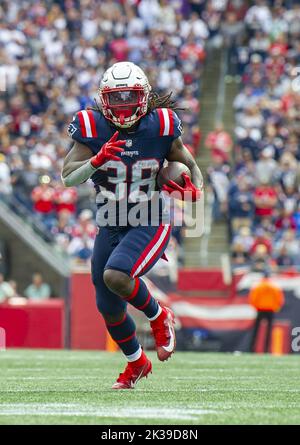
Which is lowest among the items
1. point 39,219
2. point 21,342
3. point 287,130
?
point 21,342

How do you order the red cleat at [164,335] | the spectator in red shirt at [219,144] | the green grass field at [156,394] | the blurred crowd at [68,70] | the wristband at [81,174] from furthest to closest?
the spectator in red shirt at [219,144] < the blurred crowd at [68,70] < the red cleat at [164,335] < the wristband at [81,174] < the green grass field at [156,394]

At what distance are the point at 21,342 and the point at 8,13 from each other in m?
7.53

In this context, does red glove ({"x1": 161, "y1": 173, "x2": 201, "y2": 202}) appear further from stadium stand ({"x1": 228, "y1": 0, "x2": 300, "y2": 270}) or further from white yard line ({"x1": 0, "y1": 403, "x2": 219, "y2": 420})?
stadium stand ({"x1": 228, "y1": 0, "x2": 300, "y2": 270})

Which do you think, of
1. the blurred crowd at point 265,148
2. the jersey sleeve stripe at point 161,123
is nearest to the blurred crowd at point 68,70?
the blurred crowd at point 265,148

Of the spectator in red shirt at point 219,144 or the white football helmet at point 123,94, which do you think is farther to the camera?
the spectator in red shirt at point 219,144

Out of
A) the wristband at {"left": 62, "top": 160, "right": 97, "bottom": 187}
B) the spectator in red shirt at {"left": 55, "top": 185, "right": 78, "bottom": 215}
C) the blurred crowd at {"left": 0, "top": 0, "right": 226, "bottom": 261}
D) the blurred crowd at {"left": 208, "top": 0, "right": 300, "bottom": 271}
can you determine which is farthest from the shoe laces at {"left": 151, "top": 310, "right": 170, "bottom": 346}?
the spectator in red shirt at {"left": 55, "top": 185, "right": 78, "bottom": 215}

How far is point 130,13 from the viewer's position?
2114cm

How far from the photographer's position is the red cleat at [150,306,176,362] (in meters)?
6.64

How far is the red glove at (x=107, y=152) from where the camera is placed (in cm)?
641

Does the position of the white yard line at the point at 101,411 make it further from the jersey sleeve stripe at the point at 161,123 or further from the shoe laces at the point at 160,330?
the jersey sleeve stripe at the point at 161,123

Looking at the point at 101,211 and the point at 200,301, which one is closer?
the point at 101,211
